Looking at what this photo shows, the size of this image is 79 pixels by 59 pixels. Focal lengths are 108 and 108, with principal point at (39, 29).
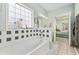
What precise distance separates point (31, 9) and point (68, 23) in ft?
1.74

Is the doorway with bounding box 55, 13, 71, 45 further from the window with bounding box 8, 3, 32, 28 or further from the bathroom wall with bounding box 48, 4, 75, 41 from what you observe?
the window with bounding box 8, 3, 32, 28

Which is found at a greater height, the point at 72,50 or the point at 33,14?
the point at 33,14

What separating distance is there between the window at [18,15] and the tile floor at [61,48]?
45 cm

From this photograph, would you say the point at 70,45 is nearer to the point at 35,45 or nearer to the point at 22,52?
the point at 35,45

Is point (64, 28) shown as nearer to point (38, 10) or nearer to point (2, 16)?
point (38, 10)

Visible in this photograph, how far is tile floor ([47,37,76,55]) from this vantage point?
4.78 feet

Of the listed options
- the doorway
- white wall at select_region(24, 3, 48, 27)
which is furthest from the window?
the doorway

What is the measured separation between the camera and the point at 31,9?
1449mm

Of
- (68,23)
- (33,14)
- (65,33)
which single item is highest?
(33,14)

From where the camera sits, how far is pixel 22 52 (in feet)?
4.73

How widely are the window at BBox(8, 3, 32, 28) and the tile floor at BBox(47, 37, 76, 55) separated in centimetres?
45

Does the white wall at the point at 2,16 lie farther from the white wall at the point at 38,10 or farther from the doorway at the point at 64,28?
the doorway at the point at 64,28
